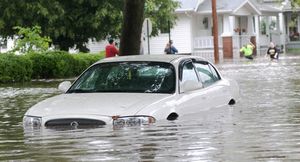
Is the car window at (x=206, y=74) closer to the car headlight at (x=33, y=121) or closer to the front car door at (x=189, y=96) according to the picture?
the front car door at (x=189, y=96)

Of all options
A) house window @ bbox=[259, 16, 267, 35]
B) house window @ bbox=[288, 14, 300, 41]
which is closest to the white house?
house window @ bbox=[259, 16, 267, 35]

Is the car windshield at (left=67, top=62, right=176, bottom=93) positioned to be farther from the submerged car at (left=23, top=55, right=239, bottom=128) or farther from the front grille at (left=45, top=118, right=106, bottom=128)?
the front grille at (left=45, top=118, right=106, bottom=128)

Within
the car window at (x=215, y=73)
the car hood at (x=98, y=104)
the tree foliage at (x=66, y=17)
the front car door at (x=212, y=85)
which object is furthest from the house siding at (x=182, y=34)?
the car hood at (x=98, y=104)

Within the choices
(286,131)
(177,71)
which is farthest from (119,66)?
(286,131)

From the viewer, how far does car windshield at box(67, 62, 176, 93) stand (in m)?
10.7

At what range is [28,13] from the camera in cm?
3691

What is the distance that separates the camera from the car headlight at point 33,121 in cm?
988

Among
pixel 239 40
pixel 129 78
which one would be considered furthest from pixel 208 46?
pixel 129 78

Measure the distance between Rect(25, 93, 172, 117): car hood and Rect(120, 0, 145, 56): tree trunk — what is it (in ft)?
27.5

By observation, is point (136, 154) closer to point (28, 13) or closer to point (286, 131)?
point (286, 131)

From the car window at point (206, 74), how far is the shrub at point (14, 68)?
15.6 metres

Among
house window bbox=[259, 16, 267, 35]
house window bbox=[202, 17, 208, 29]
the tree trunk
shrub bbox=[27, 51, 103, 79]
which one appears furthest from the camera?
house window bbox=[259, 16, 267, 35]

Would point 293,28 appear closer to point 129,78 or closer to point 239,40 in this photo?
point 239,40

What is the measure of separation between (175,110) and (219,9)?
43584mm
